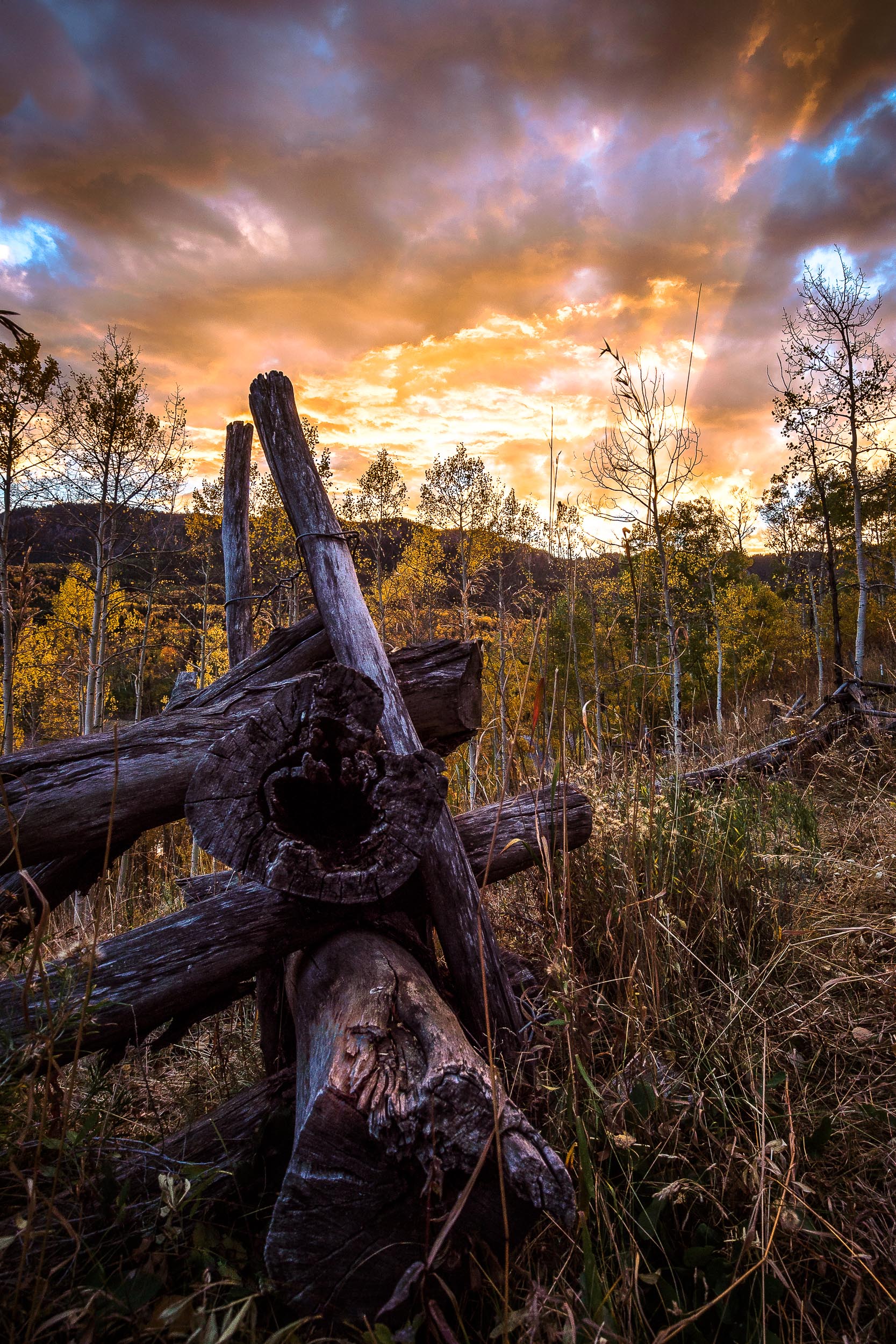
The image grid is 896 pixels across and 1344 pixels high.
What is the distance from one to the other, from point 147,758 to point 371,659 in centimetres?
92

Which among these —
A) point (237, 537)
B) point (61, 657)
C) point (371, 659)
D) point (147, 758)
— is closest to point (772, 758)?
point (371, 659)

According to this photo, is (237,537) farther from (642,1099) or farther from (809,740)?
(809,740)

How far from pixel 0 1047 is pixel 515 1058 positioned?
1427mm

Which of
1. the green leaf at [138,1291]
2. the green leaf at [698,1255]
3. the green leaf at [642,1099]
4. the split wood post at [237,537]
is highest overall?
the split wood post at [237,537]

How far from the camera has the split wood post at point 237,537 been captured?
12.9 ft

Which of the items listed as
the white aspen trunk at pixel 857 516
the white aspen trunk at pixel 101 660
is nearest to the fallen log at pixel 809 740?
the white aspen trunk at pixel 857 516

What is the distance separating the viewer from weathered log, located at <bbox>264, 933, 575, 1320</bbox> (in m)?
1.09

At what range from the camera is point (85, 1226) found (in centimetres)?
130

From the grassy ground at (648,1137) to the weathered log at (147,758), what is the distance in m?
0.72

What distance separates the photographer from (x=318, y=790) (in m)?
1.73

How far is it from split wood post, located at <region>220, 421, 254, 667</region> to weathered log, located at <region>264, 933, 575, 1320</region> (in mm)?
3132

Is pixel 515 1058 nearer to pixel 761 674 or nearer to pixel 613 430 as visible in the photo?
pixel 613 430

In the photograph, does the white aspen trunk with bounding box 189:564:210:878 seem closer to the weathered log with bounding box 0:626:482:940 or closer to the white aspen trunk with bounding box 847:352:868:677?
the weathered log with bounding box 0:626:482:940

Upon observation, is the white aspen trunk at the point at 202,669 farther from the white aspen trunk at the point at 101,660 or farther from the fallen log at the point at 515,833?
→ the white aspen trunk at the point at 101,660
